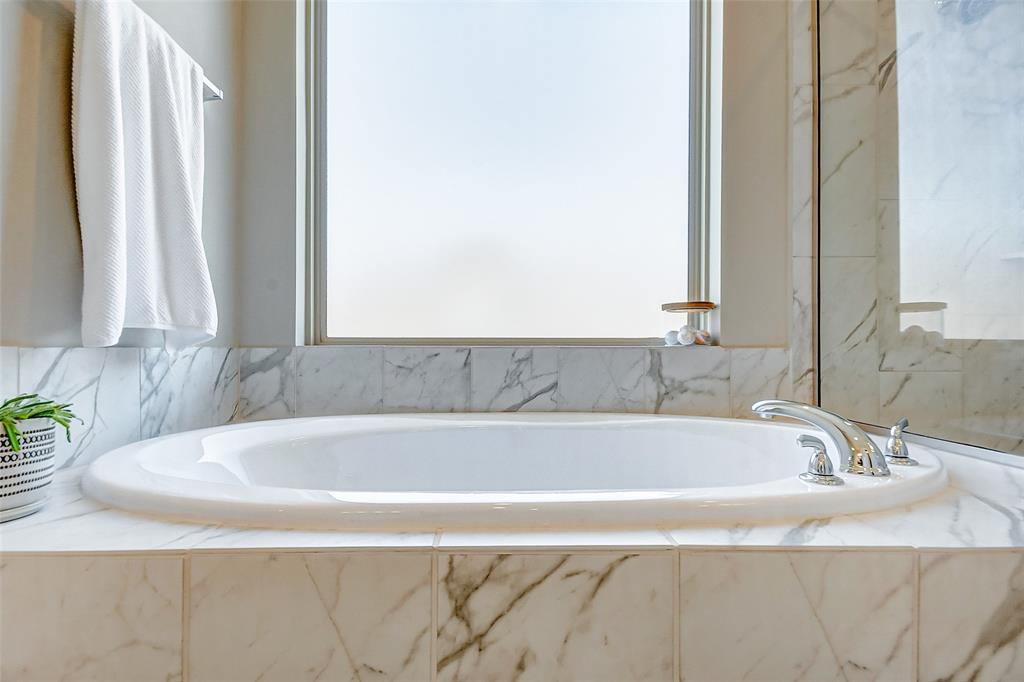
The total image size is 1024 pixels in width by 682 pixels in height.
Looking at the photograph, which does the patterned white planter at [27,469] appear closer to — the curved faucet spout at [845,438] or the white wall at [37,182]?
the white wall at [37,182]

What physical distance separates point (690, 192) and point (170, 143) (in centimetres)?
151

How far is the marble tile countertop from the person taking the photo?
61cm

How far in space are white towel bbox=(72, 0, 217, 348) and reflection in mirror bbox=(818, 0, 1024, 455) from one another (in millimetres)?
1736

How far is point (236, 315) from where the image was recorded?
167 centimetres

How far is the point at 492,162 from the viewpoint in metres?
1.82

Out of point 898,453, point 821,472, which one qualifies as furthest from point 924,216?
point 821,472

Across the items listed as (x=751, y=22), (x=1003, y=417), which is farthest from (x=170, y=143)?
(x=1003, y=417)

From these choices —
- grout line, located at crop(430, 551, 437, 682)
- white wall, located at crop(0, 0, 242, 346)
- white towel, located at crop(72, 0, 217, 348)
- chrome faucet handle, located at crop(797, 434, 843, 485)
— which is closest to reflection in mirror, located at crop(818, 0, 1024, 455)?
chrome faucet handle, located at crop(797, 434, 843, 485)

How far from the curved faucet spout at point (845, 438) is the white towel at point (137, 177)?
1.16 m

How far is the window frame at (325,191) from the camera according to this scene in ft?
5.87

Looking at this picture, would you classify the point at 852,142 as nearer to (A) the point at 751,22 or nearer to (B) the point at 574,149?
(A) the point at 751,22

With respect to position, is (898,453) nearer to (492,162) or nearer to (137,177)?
(492,162)

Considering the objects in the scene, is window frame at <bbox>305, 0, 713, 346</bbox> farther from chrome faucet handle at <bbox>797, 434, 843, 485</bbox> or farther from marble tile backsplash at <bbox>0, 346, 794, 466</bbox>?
chrome faucet handle at <bbox>797, 434, 843, 485</bbox>

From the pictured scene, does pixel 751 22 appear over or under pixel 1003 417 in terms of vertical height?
over
